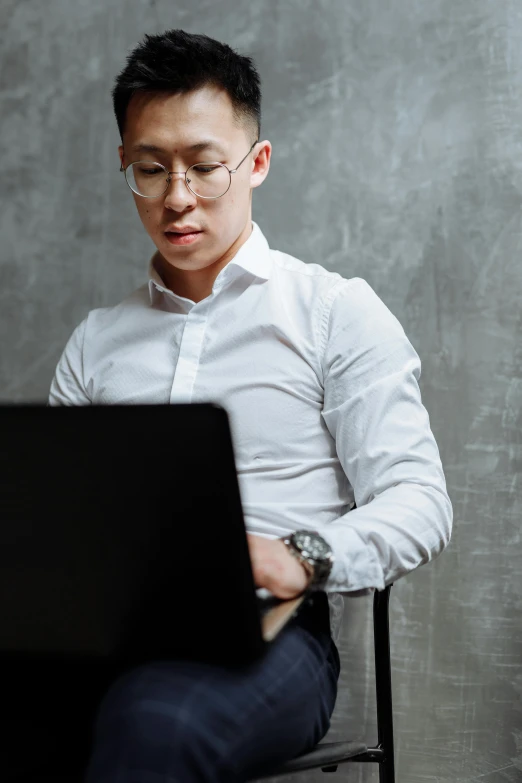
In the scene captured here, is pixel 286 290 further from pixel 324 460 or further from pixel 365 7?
pixel 365 7

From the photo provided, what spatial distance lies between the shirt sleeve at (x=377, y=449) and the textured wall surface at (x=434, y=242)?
54 centimetres

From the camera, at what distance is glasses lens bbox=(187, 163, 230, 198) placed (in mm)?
1470

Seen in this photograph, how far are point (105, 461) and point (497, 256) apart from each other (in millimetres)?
1383

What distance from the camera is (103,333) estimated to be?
66.0 inches

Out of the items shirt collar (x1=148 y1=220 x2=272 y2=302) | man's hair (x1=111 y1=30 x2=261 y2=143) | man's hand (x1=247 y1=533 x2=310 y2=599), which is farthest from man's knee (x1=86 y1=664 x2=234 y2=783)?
man's hair (x1=111 y1=30 x2=261 y2=143)

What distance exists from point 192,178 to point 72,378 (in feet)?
1.60

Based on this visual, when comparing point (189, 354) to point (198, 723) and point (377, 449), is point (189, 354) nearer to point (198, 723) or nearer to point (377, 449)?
point (377, 449)

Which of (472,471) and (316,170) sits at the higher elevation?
(316,170)

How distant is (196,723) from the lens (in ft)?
2.87

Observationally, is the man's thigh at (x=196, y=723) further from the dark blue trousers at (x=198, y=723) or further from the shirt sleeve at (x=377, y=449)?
the shirt sleeve at (x=377, y=449)

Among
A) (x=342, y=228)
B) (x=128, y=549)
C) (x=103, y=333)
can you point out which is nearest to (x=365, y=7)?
(x=342, y=228)

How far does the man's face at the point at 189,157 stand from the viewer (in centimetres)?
146

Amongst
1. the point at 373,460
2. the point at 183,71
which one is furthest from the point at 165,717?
the point at 183,71

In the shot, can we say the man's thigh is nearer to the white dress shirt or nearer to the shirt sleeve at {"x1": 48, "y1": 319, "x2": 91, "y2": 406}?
the white dress shirt
